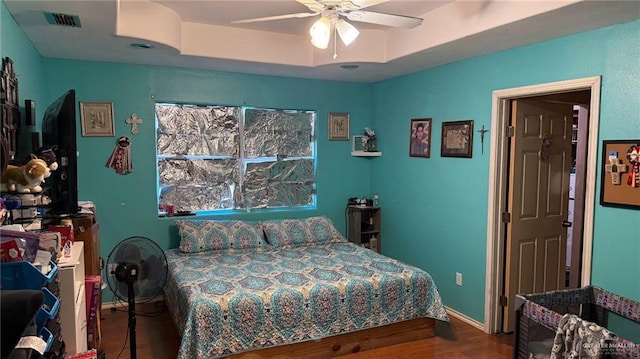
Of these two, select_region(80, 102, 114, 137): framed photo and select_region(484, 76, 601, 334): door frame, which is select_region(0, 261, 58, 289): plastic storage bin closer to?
select_region(80, 102, 114, 137): framed photo

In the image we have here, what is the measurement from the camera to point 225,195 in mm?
4570

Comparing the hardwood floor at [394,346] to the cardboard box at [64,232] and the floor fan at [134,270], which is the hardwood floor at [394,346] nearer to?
the floor fan at [134,270]

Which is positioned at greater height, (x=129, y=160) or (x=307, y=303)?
(x=129, y=160)

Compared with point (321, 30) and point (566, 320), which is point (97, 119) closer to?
point (321, 30)

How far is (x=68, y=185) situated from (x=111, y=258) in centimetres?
51

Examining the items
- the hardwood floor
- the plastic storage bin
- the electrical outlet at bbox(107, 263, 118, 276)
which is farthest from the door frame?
the plastic storage bin

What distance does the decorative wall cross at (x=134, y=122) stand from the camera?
4.02 meters

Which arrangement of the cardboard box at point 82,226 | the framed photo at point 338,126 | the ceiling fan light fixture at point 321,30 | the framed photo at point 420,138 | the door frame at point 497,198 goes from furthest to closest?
the framed photo at point 338,126
the framed photo at point 420,138
the door frame at point 497,198
the cardboard box at point 82,226
the ceiling fan light fixture at point 321,30

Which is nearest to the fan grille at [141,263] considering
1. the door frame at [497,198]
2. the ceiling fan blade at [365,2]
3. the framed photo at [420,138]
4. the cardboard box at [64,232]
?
the cardboard box at [64,232]

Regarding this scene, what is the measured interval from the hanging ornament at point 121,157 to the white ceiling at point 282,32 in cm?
75

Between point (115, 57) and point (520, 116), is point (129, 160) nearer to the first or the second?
point (115, 57)

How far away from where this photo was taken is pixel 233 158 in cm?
454

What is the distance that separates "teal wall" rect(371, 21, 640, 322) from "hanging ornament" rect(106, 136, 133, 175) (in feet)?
8.80

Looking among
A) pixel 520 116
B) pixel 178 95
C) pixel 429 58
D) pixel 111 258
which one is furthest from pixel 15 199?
pixel 520 116
